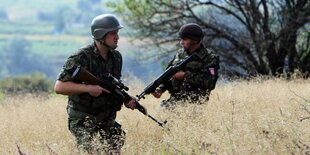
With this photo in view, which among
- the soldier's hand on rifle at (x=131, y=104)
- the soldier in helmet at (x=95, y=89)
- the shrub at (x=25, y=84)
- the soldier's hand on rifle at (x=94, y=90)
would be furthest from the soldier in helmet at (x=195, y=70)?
the shrub at (x=25, y=84)

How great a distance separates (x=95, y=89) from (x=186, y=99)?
74.0 inches

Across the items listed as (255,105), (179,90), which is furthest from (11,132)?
(255,105)

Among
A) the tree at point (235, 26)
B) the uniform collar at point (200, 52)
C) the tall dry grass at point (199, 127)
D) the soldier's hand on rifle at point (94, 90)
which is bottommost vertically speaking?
the tree at point (235, 26)

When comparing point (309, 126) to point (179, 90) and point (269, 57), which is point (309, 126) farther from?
point (269, 57)

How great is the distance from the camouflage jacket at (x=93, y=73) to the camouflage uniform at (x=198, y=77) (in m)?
1.22

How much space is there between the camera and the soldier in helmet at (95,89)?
5.02m

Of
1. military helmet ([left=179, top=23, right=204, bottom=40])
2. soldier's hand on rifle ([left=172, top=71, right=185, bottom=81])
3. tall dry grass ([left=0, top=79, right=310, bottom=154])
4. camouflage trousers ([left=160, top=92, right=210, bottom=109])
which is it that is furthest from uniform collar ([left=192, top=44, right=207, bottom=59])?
tall dry grass ([left=0, top=79, right=310, bottom=154])

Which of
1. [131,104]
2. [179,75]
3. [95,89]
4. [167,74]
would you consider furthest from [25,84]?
[95,89]

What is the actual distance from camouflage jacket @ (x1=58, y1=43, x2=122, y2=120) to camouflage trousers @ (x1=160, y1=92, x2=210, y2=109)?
3.80 ft

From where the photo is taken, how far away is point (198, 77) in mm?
6430

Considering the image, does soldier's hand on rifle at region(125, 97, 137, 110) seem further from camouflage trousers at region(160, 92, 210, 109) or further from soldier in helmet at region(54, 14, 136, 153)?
camouflage trousers at region(160, 92, 210, 109)

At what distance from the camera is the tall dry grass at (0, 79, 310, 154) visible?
444cm

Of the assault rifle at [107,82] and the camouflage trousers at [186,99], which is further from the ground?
the assault rifle at [107,82]

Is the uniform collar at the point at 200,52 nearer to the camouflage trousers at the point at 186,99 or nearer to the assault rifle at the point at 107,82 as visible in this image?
the camouflage trousers at the point at 186,99
